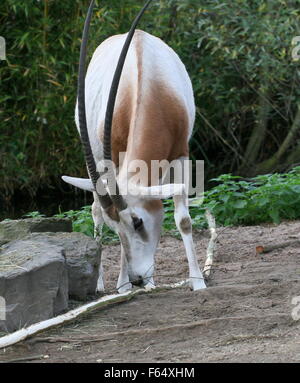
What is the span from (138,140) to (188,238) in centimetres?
58

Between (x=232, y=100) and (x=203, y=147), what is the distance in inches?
38.7

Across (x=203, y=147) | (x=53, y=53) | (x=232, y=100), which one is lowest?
(x=203, y=147)

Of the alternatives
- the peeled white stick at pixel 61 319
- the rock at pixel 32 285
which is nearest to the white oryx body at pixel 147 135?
the peeled white stick at pixel 61 319

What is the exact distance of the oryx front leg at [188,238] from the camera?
4184 millimetres

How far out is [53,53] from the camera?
927 cm

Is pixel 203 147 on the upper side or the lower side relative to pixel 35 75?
lower

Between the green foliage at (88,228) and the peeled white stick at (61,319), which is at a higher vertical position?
the peeled white stick at (61,319)

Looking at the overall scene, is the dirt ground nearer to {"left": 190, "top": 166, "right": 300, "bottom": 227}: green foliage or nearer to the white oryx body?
the white oryx body

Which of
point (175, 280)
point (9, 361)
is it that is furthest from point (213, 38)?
point (9, 361)

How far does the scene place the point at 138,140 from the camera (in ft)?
13.6

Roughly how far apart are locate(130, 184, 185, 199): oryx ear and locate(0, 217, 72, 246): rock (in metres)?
0.70

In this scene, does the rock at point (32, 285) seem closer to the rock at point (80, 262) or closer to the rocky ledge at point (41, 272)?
the rocky ledge at point (41, 272)

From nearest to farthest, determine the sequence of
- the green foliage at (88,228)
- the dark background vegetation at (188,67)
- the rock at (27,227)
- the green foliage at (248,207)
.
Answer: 1. the rock at (27,227)
2. the green foliage at (88,228)
3. the green foliage at (248,207)
4. the dark background vegetation at (188,67)
